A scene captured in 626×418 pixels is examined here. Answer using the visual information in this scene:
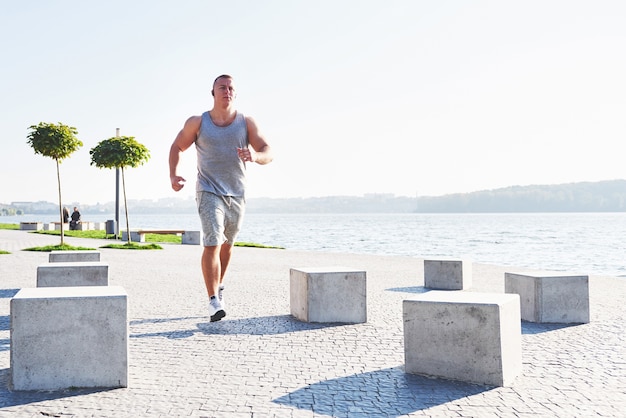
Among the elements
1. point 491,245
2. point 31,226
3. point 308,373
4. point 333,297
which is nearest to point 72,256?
point 333,297

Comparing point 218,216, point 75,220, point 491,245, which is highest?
point 218,216

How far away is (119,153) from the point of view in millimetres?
25906

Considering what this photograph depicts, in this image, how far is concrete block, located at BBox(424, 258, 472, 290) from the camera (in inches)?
413

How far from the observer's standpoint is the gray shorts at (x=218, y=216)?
20.5 feet

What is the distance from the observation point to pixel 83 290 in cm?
430

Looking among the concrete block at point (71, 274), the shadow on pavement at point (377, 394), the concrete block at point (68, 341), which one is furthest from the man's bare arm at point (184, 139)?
the shadow on pavement at point (377, 394)

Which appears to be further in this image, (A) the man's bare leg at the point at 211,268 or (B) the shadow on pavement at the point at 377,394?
(A) the man's bare leg at the point at 211,268

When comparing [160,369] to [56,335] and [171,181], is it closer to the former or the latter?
[56,335]

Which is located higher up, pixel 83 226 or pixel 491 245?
pixel 83 226

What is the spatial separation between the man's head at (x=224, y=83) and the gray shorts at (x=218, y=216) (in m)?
1.13

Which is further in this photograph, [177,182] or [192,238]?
[192,238]

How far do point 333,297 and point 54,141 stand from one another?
57.7 ft

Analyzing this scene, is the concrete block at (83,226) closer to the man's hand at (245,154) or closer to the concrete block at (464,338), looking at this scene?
the man's hand at (245,154)

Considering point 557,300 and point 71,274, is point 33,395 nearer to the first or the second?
point 71,274
